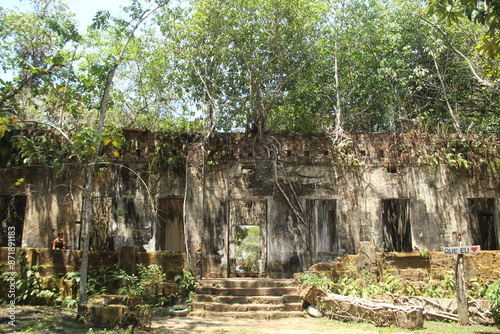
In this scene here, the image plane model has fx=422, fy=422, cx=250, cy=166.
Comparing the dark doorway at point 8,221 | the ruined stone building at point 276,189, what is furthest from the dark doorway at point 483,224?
the dark doorway at point 8,221

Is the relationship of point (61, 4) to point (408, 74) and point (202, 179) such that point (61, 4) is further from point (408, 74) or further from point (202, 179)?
point (408, 74)

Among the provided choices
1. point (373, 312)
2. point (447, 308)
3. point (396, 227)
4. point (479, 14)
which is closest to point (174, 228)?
point (396, 227)

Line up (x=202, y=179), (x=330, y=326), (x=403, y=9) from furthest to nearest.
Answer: (x=403, y=9)
(x=202, y=179)
(x=330, y=326)

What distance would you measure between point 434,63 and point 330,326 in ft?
33.3

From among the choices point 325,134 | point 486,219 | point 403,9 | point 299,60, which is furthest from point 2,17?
point 486,219

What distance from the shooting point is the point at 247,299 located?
29.5 ft

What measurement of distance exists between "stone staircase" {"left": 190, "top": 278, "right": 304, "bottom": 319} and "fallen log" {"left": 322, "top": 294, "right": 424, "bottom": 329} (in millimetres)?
688

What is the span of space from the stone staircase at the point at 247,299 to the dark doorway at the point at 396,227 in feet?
16.7

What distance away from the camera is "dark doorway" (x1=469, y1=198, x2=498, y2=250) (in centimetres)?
1241

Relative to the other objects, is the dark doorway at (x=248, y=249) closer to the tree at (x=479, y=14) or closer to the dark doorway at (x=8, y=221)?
the dark doorway at (x=8, y=221)

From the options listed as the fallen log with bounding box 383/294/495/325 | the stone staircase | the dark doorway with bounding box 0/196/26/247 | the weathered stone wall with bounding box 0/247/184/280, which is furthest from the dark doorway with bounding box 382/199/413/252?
the dark doorway with bounding box 0/196/26/247

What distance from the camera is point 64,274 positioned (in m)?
9.22

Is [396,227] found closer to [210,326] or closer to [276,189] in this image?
[276,189]

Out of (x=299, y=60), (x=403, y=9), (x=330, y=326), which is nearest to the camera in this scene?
(x=330, y=326)
